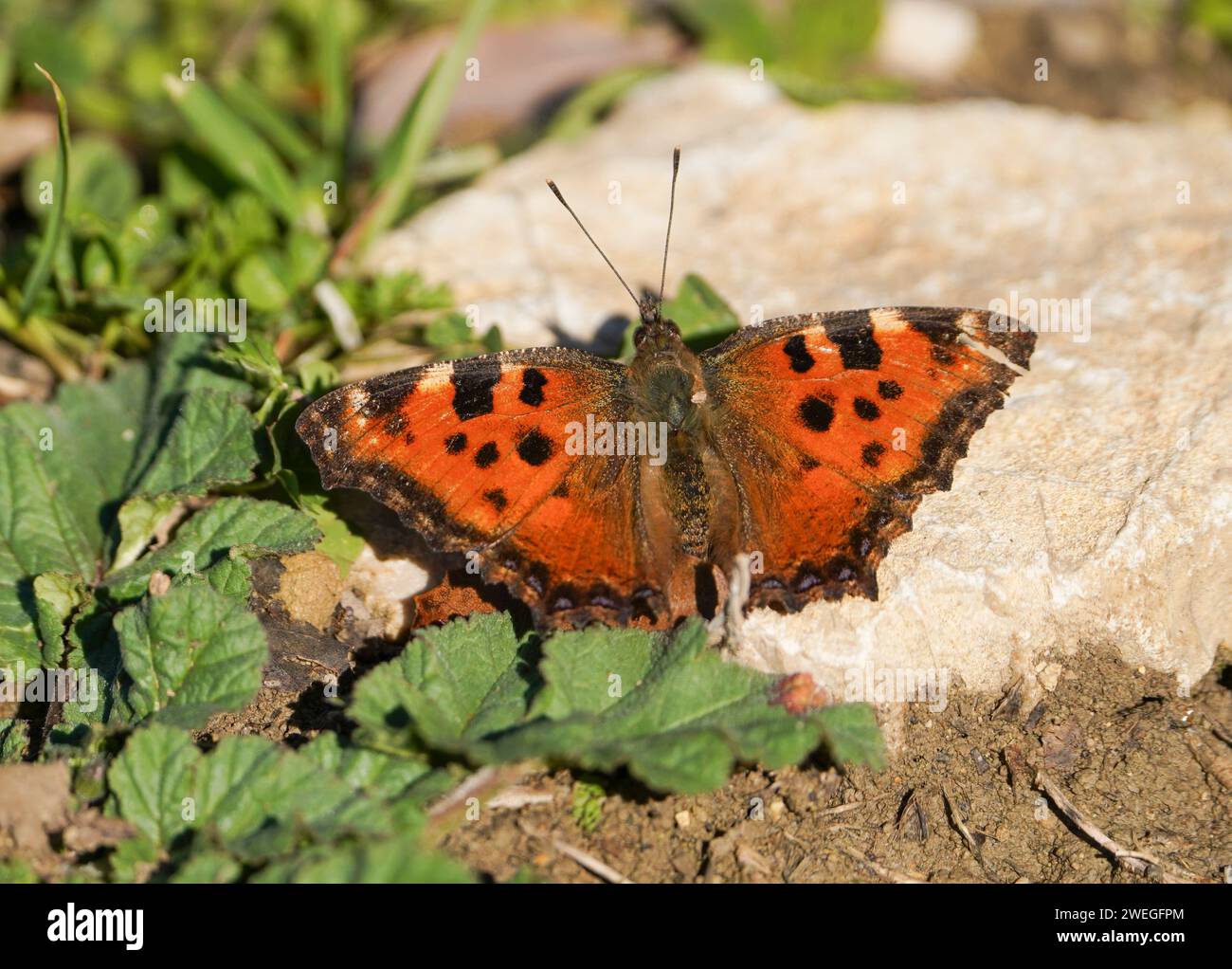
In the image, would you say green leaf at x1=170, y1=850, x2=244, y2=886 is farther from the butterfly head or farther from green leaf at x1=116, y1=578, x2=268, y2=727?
the butterfly head

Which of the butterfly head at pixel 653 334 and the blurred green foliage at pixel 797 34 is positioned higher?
the blurred green foliage at pixel 797 34

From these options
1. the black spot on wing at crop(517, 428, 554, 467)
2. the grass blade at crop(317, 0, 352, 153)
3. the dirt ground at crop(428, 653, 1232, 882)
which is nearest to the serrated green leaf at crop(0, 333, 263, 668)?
the black spot on wing at crop(517, 428, 554, 467)

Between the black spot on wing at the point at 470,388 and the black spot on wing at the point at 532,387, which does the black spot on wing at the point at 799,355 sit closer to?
the black spot on wing at the point at 532,387

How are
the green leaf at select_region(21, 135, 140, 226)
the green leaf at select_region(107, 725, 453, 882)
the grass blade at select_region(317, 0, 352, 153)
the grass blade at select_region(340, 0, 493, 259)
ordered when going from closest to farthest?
the green leaf at select_region(107, 725, 453, 882) → the grass blade at select_region(340, 0, 493, 259) → the green leaf at select_region(21, 135, 140, 226) → the grass blade at select_region(317, 0, 352, 153)

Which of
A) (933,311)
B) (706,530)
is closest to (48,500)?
(706,530)

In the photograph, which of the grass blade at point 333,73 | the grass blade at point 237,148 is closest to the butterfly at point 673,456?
the grass blade at point 237,148

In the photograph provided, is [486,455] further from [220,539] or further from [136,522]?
[136,522]
